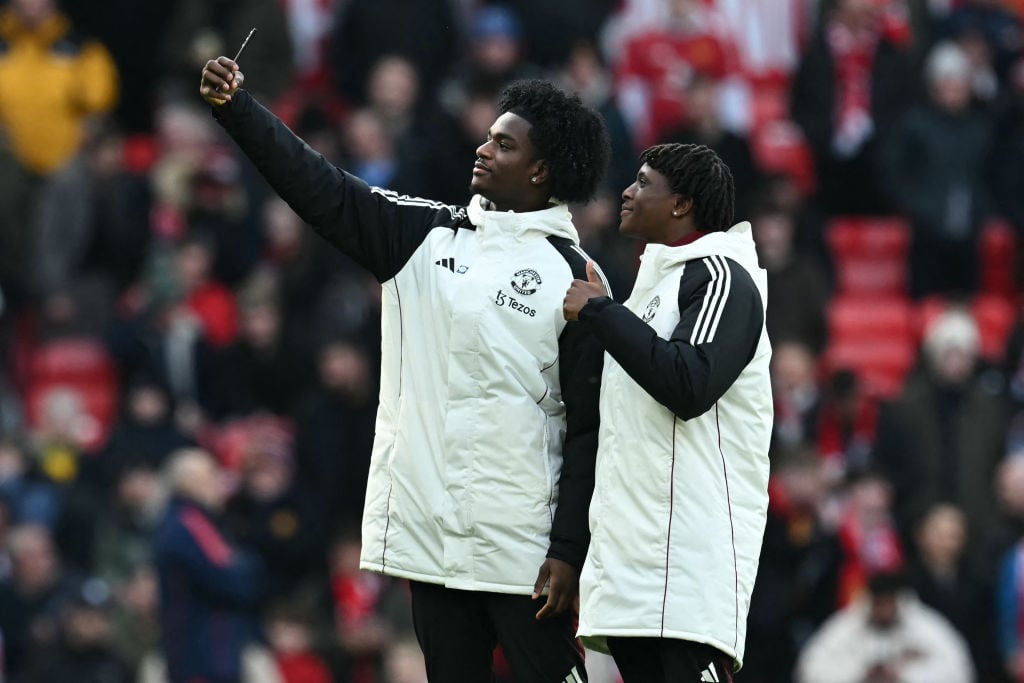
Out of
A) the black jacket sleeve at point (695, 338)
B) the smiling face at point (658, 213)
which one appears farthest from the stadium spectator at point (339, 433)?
the black jacket sleeve at point (695, 338)

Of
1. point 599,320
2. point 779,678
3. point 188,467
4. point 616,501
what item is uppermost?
point 599,320

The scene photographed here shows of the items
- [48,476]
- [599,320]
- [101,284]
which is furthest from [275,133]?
[101,284]

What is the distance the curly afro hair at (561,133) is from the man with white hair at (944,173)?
26.3 feet

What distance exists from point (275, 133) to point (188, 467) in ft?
16.2

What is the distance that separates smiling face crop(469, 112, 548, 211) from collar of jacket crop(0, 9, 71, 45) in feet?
28.3

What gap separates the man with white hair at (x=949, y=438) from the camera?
11977 millimetres

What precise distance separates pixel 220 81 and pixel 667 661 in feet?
6.15

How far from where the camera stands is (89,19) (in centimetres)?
1614

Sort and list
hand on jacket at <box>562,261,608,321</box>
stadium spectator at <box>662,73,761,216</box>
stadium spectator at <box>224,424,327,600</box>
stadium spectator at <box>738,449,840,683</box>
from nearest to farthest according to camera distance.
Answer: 1. hand on jacket at <box>562,261,608,321</box>
2. stadium spectator at <box>738,449,840,683</box>
3. stadium spectator at <box>224,424,327,600</box>
4. stadium spectator at <box>662,73,761,216</box>

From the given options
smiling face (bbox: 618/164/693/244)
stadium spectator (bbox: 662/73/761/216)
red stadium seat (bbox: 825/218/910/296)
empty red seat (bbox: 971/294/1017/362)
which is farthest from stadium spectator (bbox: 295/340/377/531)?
smiling face (bbox: 618/164/693/244)

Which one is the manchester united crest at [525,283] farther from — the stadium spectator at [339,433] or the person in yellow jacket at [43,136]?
the person in yellow jacket at [43,136]

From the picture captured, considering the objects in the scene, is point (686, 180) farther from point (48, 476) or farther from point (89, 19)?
point (89, 19)

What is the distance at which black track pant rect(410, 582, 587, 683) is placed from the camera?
6043 mm

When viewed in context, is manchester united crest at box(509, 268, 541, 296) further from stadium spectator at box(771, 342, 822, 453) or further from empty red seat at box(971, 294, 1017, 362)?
empty red seat at box(971, 294, 1017, 362)
